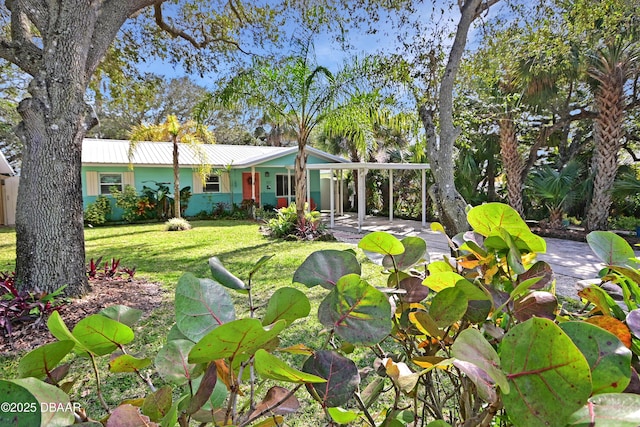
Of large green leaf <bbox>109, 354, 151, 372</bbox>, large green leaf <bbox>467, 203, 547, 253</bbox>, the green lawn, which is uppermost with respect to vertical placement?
large green leaf <bbox>467, 203, 547, 253</bbox>

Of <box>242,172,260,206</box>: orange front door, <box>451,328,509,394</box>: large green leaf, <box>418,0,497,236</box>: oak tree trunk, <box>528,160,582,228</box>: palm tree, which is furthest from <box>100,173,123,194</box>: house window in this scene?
<box>451,328,509,394</box>: large green leaf

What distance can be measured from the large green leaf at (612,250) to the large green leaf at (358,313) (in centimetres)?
58

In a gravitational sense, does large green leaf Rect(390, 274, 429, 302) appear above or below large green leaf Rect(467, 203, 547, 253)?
below

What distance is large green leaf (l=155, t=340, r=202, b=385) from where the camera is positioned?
2.09 feet

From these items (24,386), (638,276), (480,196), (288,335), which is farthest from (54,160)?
(480,196)

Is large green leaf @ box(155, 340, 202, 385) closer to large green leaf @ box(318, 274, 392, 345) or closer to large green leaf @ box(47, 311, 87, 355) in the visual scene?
large green leaf @ box(47, 311, 87, 355)

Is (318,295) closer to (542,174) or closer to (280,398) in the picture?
(280,398)

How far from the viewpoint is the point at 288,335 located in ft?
14.2

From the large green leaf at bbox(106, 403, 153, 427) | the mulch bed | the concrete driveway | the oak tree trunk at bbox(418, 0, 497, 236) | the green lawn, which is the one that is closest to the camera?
the large green leaf at bbox(106, 403, 153, 427)

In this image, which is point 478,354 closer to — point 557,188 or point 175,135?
point 557,188

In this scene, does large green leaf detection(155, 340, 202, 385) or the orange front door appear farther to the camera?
the orange front door

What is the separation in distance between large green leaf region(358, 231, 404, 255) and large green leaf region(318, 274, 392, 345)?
6.7 inches

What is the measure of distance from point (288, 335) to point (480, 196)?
12575 mm

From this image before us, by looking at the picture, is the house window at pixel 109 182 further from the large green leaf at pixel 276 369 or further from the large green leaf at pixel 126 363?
the large green leaf at pixel 276 369
